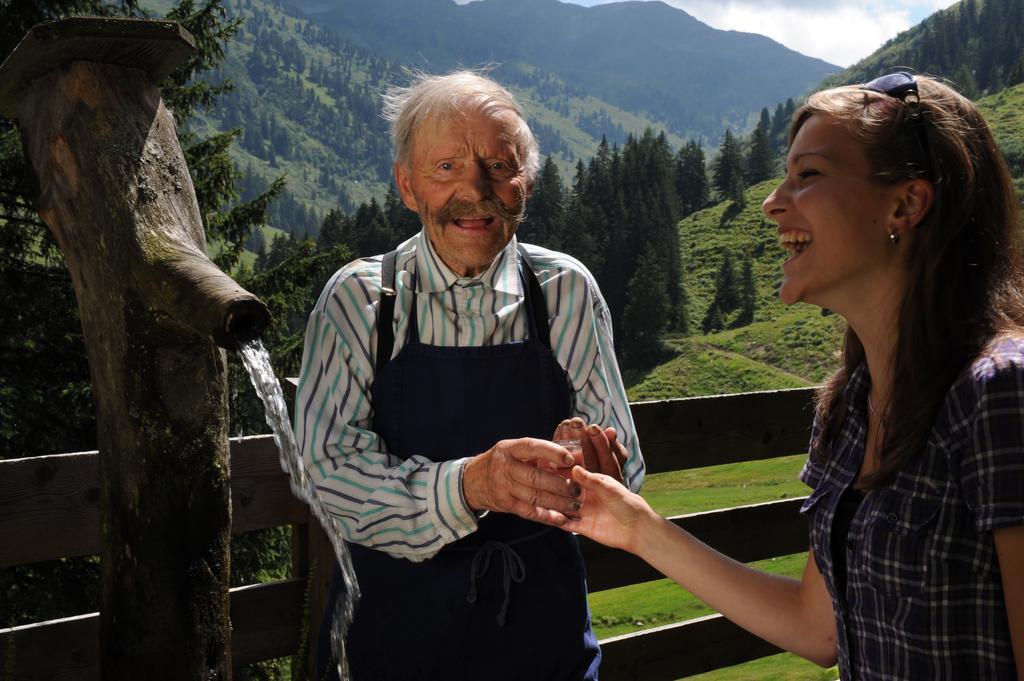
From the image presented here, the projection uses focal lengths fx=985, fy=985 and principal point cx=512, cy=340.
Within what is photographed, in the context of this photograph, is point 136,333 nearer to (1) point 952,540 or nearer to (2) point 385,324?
(2) point 385,324

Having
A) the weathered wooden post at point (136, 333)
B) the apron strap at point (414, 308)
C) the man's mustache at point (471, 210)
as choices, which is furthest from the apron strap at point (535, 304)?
the weathered wooden post at point (136, 333)

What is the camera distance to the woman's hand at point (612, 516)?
2.09m

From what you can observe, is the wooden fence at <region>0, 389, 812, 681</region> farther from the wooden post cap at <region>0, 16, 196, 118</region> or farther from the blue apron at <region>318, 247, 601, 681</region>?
the wooden post cap at <region>0, 16, 196, 118</region>

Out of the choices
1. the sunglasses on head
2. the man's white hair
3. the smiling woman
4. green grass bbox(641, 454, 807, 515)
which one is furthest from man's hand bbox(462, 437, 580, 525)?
green grass bbox(641, 454, 807, 515)

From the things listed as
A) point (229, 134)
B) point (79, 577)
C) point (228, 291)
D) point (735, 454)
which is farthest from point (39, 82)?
point (229, 134)

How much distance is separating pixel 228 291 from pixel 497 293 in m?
0.71

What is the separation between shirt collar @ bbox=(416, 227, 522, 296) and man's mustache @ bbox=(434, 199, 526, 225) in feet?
0.20

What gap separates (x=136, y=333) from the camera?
184 centimetres

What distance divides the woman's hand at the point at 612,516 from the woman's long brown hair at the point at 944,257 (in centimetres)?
49

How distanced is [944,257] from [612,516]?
842 millimetres

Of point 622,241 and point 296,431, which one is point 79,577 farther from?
point 622,241

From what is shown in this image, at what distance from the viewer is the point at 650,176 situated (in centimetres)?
8944

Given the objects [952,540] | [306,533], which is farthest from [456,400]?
[306,533]

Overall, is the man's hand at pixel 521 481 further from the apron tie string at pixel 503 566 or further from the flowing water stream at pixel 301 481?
the flowing water stream at pixel 301 481
